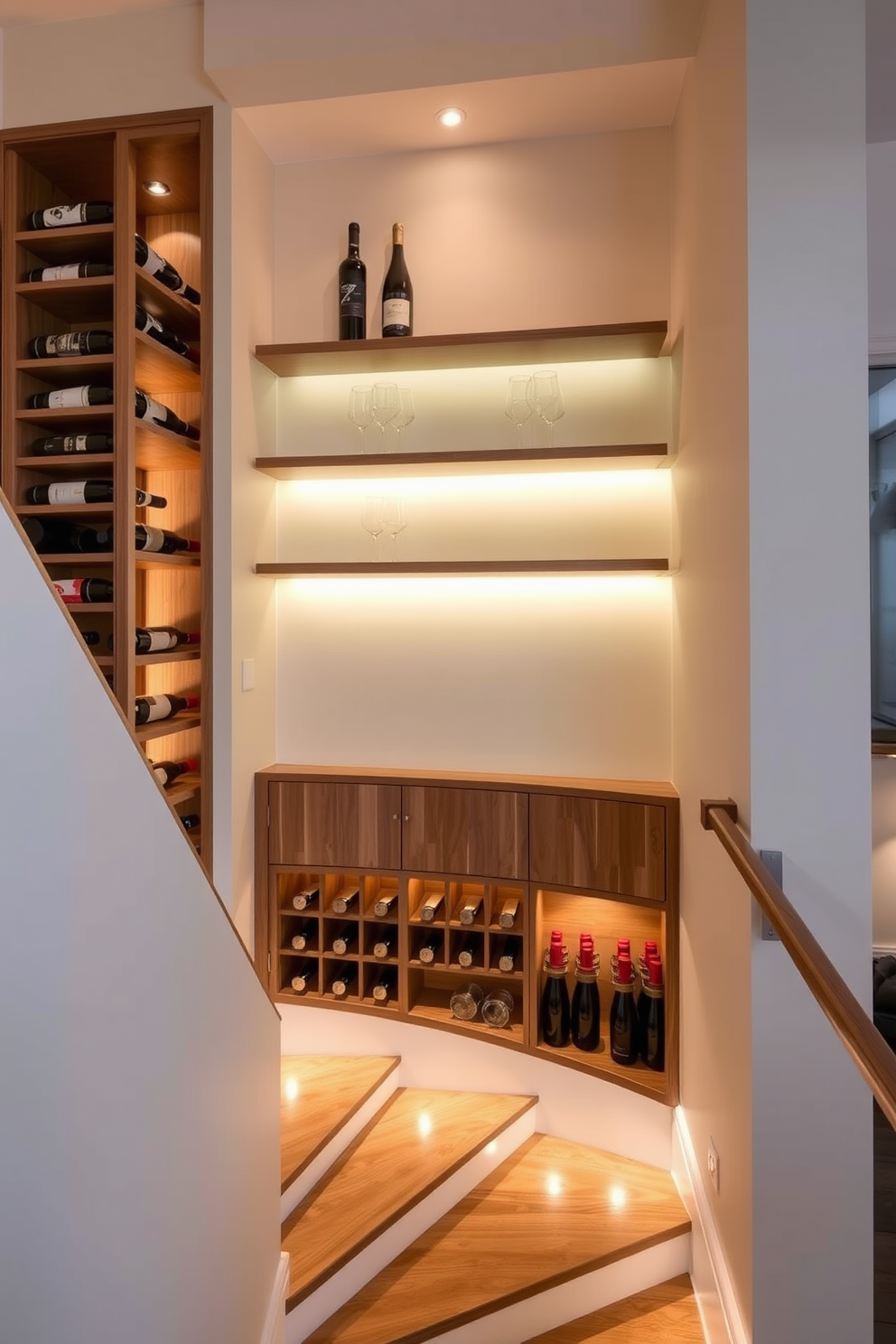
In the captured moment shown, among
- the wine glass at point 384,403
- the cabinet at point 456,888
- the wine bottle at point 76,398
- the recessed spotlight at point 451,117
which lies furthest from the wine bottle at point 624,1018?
the recessed spotlight at point 451,117

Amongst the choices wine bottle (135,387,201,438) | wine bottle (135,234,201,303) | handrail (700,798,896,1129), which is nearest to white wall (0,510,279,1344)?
handrail (700,798,896,1129)

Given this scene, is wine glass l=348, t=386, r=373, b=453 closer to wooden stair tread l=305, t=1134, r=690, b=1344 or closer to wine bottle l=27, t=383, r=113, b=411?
wine bottle l=27, t=383, r=113, b=411

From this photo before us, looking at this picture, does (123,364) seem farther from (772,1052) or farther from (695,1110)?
(695,1110)

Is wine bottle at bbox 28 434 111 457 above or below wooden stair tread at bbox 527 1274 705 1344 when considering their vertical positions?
above

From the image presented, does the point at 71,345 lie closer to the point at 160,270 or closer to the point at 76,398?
the point at 76,398

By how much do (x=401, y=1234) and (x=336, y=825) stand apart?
3.66 feet

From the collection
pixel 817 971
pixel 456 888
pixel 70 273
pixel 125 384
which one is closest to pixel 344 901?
pixel 456 888

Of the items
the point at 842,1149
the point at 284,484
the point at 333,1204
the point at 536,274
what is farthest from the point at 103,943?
the point at 536,274

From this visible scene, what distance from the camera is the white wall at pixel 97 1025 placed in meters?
0.70

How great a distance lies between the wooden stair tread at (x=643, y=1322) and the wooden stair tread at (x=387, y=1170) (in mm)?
442

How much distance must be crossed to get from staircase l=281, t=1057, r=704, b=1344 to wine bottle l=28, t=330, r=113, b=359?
7.54 ft

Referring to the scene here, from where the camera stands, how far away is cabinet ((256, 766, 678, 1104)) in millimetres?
2316

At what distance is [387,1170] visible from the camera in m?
2.16

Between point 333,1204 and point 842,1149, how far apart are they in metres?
1.33
